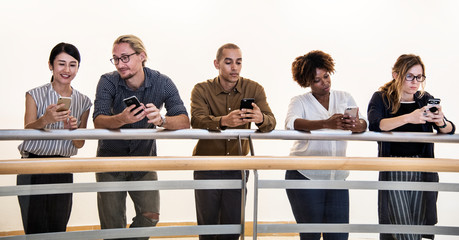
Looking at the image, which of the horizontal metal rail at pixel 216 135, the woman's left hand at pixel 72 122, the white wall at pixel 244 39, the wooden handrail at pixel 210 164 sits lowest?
the wooden handrail at pixel 210 164

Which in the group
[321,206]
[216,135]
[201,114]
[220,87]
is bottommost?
[321,206]

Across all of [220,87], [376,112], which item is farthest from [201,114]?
[376,112]

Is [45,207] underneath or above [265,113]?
underneath

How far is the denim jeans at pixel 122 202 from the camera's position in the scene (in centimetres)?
213

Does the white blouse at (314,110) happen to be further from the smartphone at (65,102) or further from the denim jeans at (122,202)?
the smartphone at (65,102)

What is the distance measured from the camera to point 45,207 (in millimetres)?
2168

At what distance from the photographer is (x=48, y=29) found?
4750mm

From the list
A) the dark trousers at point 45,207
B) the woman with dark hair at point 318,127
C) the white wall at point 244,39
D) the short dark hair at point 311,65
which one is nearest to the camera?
the dark trousers at point 45,207

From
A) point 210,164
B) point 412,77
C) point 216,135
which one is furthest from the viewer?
point 412,77

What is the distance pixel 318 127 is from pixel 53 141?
1584mm

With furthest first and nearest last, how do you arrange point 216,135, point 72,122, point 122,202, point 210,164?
point 72,122 → point 216,135 → point 122,202 → point 210,164

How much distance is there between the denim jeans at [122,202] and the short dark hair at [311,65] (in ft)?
4.46

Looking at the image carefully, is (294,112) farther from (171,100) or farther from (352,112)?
(171,100)

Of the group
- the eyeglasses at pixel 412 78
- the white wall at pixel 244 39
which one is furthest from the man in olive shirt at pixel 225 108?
the white wall at pixel 244 39
